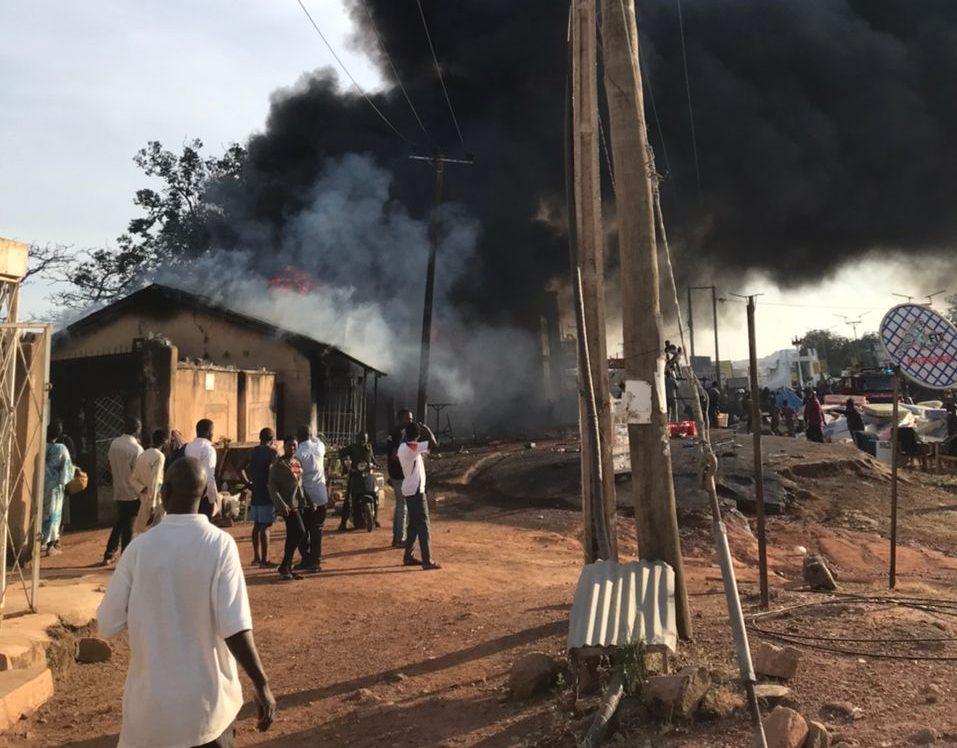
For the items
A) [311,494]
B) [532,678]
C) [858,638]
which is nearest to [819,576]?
[858,638]

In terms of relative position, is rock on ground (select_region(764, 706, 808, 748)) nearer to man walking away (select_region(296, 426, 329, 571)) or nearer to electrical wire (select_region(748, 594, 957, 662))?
electrical wire (select_region(748, 594, 957, 662))

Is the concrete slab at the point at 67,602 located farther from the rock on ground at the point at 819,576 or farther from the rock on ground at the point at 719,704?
the rock on ground at the point at 819,576

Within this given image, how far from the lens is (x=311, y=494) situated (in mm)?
8242

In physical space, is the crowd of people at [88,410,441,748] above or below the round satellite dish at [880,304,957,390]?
below

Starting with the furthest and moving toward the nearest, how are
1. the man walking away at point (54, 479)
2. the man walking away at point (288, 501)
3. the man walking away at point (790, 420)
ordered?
the man walking away at point (790, 420) < the man walking away at point (54, 479) < the man walking away at point (288, 501)

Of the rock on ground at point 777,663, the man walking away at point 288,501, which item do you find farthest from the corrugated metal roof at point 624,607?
the man walking away at point 288,501

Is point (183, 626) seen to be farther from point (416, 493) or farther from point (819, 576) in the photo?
point (416, 493)

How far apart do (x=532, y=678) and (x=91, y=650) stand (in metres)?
3.68

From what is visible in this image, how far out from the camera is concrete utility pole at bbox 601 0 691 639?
4.80 meters

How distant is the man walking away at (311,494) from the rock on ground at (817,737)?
582 cm

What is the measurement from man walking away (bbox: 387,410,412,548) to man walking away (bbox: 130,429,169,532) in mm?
2556

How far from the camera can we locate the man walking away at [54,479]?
29.7 feet

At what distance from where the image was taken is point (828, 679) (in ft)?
13.5

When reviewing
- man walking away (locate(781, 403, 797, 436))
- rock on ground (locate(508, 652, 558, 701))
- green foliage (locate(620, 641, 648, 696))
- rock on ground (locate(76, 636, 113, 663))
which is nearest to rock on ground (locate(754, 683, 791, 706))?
green foliage (locate(620, 641, 648, 696))
